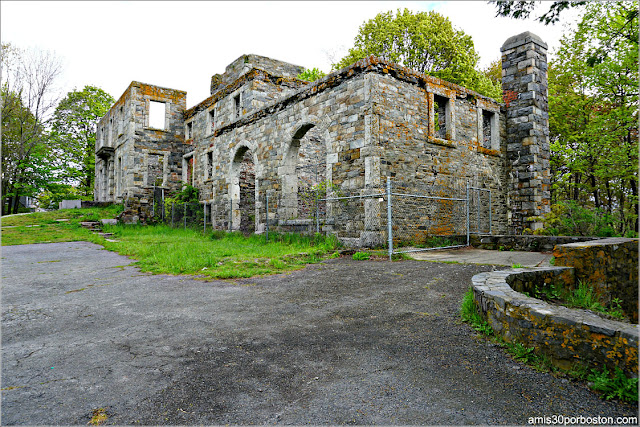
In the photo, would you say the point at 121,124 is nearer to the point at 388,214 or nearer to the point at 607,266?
the point at 388,214

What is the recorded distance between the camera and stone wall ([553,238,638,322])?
4980mm

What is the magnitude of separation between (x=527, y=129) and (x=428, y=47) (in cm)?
1086

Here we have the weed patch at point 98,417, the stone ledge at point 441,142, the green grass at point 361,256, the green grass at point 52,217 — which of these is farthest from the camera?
the green grass at point 52,217

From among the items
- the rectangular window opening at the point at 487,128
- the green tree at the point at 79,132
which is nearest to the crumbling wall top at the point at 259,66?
the rectangular window opening at the point at 487,128

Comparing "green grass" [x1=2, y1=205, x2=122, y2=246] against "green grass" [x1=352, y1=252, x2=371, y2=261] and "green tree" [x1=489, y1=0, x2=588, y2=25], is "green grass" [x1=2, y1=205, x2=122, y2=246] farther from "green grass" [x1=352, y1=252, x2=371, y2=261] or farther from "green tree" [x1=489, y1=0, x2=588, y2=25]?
"green tree" [x1=489, y1=0, x2=588, y2=25]

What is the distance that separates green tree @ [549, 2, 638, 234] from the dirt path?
11.1 metres

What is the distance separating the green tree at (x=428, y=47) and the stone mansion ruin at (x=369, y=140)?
648 centimetres

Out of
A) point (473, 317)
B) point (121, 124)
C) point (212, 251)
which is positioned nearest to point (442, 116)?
point (212, 251)

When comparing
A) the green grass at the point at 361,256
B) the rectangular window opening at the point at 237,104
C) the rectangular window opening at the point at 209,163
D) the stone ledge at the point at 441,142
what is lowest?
the green grass at the point at 361,256

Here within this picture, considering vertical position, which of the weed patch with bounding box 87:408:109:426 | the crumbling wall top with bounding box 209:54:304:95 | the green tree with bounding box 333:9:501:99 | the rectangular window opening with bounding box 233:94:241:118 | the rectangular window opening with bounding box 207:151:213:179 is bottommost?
the weed patch with bounding box 87:408:109:426

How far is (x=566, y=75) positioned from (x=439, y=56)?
22.5ft

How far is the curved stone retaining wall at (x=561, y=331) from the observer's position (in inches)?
91.4

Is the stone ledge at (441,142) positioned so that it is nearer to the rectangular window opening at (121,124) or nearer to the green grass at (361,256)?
the green grass at (361,256)

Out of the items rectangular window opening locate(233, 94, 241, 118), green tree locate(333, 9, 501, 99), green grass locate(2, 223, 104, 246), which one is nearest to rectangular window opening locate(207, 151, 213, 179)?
rectangular window opening locate(233, 94, 241, 118)
